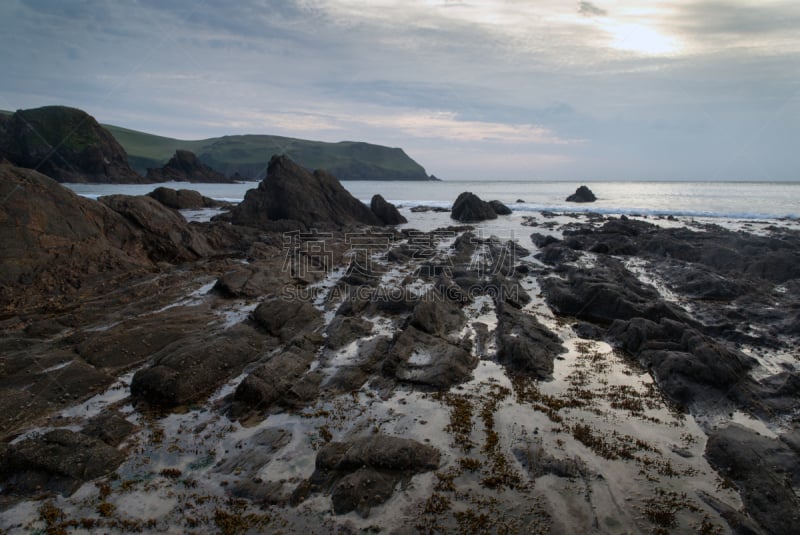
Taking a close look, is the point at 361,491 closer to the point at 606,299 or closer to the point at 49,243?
the point at 606,299

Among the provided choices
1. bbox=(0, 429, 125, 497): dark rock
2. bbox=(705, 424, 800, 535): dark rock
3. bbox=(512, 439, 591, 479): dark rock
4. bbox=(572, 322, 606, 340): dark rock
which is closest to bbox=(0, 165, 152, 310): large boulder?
bbox=(0, 429, 125, 497): dark rock

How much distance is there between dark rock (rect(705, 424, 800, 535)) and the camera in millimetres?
8586

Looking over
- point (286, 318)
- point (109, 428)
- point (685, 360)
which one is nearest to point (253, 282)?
point (286, 318)

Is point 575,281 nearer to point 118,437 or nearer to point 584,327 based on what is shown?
point 584,327

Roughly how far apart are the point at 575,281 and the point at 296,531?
2246 centimetres

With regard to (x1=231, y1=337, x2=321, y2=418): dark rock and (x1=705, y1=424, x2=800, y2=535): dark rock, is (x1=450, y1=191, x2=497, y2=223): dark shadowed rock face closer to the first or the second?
(x1=231, y1=337, x2=321, y2=418): dark rock

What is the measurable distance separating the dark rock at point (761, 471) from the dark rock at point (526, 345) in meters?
5.52

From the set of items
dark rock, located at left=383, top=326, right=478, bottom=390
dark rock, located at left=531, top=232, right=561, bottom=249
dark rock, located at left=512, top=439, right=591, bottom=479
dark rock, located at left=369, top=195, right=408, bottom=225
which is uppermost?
dark rock, located at left=369, top=195, right=408, bottom=225

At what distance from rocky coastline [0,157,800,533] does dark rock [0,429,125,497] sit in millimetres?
44

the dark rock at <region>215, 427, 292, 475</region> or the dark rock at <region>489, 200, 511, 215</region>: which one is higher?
the dark rock at <region>489, 200, 511, 215</region>

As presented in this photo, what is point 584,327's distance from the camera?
19.8 m

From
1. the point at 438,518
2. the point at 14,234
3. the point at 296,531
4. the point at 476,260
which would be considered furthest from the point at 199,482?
the point at 476,260

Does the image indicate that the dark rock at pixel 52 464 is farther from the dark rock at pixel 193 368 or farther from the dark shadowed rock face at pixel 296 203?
the dark shadowed rock face at pixel 296 203

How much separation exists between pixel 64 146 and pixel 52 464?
7054 inches
